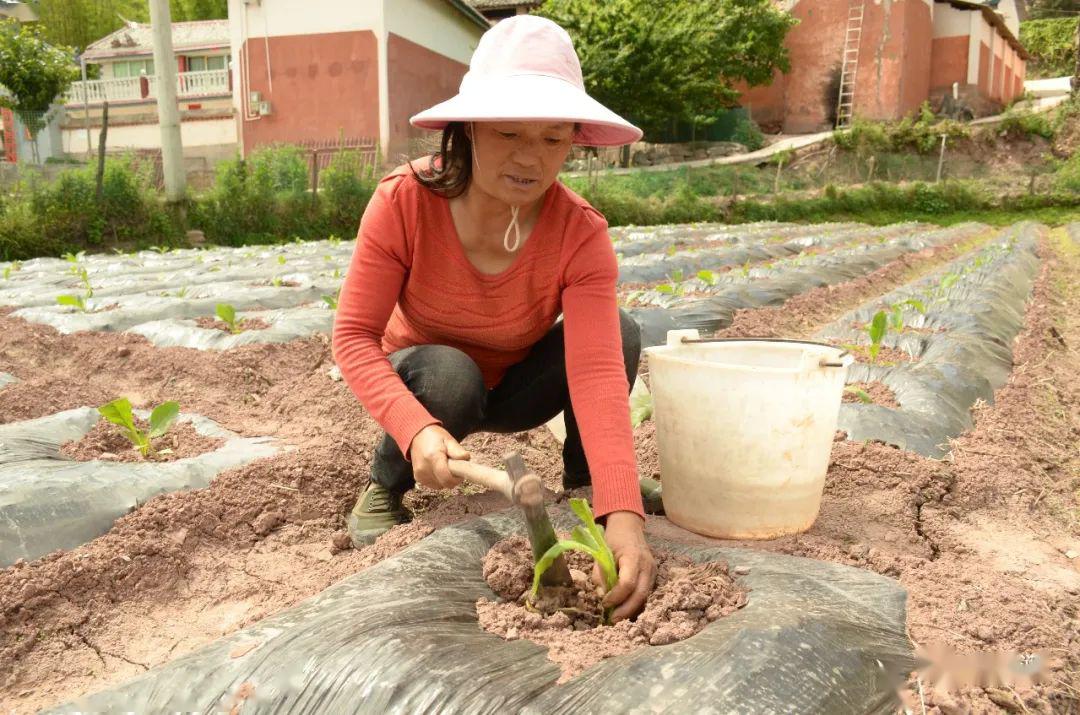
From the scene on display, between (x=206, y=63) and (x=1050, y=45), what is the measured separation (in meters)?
32.1

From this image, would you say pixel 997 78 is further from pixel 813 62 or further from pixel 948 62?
pixel 813 62

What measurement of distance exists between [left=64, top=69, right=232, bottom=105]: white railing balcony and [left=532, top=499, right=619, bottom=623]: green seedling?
2072 cm

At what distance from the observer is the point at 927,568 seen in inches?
65.2

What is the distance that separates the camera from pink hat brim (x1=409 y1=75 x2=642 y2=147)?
1.46 m

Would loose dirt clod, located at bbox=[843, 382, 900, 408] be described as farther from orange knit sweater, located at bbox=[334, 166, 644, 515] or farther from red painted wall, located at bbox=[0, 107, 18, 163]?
red painted wall, located at bbox=[0, 107, 18, 163]

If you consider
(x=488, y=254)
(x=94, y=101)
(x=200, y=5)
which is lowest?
(x=488, y=254)

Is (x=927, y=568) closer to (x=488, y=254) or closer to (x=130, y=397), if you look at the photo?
(x=488, y=254)

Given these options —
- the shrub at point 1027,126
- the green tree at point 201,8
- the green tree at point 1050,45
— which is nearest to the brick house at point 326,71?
the shrub at point 1027,126

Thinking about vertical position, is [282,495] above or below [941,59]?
below

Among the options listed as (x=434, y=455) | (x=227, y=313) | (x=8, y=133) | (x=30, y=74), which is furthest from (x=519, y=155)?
(x=8, y=133)

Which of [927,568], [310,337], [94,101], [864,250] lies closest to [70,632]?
[927,568]

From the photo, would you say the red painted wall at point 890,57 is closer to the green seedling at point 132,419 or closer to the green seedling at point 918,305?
the green seedling at point 918,305

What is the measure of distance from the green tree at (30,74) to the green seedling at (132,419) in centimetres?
1800

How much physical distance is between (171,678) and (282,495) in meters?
1.02
